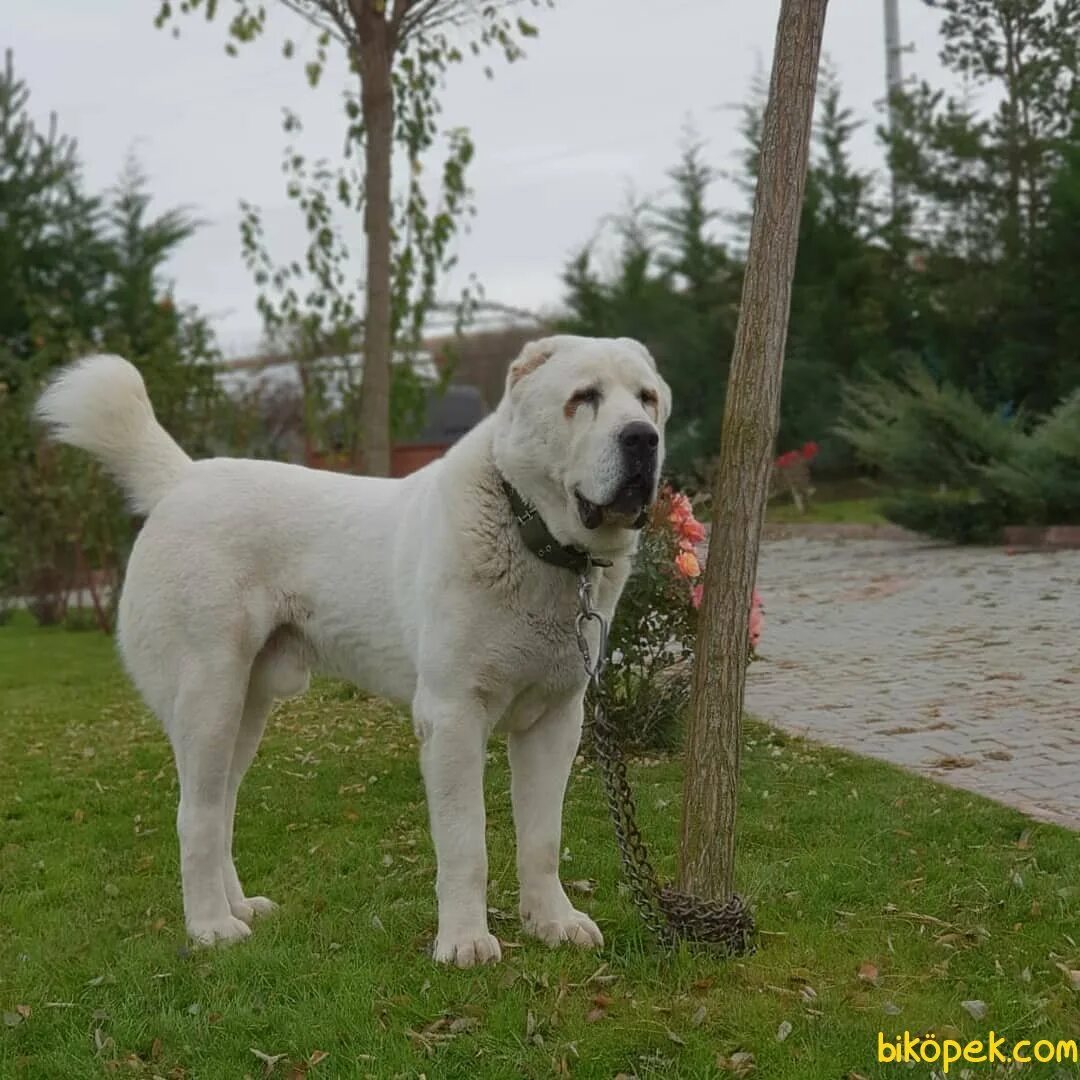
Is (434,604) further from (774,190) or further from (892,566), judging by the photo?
(892,566)

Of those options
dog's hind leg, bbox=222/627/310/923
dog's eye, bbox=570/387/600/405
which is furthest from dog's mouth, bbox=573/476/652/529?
dog's hind leg, bbox=222/627/310/923

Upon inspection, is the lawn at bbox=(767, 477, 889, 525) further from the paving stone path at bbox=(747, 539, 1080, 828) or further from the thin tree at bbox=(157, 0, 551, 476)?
the thin tree at bbox=(157, 0, 551, 476)

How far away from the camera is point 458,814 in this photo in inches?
140

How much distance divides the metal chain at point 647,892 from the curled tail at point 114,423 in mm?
1564

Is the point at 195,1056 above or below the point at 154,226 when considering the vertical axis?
below

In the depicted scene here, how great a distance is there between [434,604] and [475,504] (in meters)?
0.30

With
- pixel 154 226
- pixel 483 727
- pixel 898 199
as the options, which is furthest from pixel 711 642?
pixel 898 199

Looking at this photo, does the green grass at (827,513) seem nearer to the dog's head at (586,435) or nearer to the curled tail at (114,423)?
the curled tail at (114,423)

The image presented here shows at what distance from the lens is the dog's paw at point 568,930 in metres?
3.70

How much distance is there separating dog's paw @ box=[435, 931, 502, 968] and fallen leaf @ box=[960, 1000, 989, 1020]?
121 cm

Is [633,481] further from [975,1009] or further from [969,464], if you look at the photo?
[969,464]

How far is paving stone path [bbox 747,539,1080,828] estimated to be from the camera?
5.88 metres

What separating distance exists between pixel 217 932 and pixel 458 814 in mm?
936

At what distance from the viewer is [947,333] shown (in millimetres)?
21266
